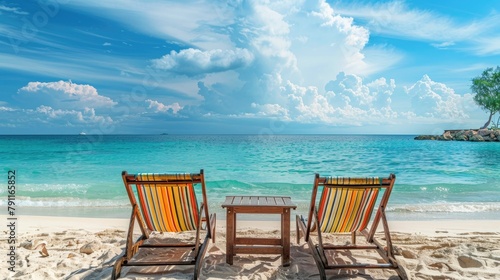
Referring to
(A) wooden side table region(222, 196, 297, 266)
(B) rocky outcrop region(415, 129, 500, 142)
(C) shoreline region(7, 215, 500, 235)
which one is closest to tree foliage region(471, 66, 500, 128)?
(B) rocky outcrop region(415, 129, 500, 142)

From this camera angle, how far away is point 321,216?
3.60 metres

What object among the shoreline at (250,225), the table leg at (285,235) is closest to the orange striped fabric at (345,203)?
the table leg at (285,235)

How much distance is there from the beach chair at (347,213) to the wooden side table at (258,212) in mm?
237

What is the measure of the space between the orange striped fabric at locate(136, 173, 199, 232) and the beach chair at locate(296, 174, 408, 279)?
46.0 inches

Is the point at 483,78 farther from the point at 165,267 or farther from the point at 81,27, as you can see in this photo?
the point at 165,267

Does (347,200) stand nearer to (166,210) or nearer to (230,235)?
(230,235)

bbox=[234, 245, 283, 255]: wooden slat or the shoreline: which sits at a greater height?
bbox=[234, 245, 283, 255]: wooden slat

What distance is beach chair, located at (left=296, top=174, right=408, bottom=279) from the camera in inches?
128

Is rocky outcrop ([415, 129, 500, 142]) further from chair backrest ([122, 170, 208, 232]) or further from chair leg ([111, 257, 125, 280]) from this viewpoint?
chair leg ([111, 257, 125, 280])

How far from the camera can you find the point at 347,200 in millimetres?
3496

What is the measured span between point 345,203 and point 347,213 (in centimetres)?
14

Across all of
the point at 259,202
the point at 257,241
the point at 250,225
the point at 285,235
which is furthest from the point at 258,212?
the point at 250,225

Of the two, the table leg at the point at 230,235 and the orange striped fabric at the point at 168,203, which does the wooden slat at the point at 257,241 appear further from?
the orange striped fabric at the point at 168,203

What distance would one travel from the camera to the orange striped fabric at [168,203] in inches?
134
